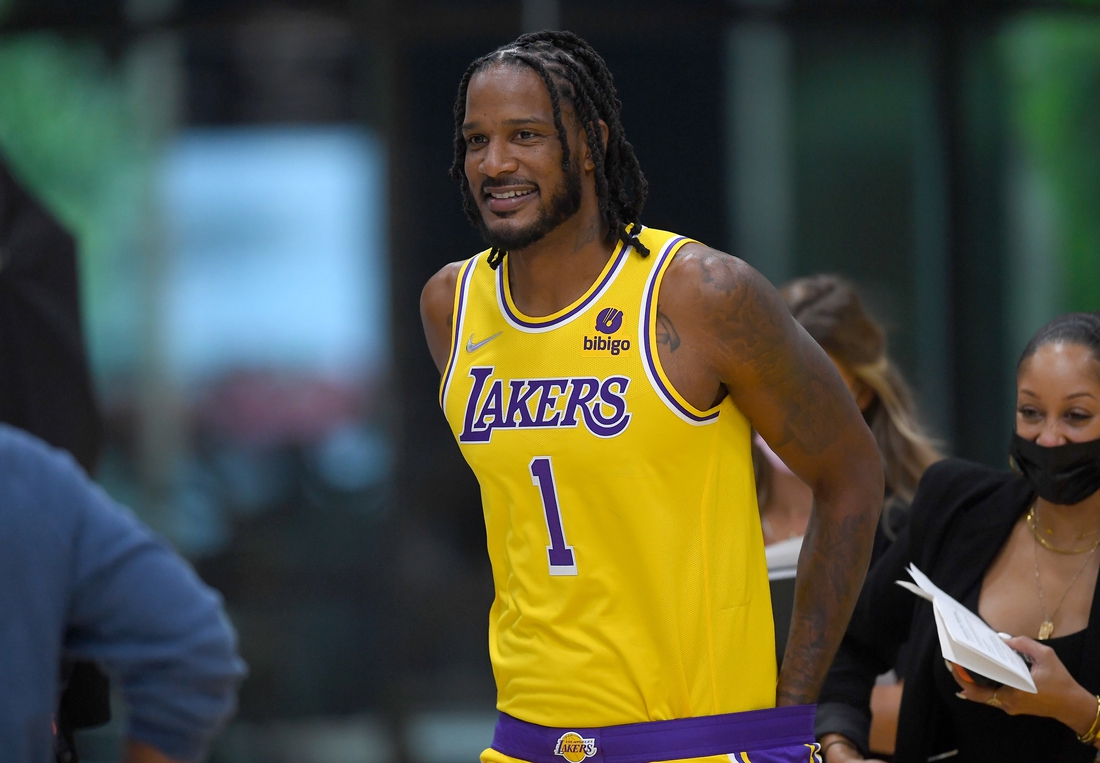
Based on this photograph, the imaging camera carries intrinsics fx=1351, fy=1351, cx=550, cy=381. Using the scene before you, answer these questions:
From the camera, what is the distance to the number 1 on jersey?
260 centimetres

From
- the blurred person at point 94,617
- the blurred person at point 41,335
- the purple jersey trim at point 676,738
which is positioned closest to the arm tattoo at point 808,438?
the purple jersey trim at point 676,738

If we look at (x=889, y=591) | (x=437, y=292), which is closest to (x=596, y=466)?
(x=437, y=292)

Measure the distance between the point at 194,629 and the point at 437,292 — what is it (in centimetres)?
140

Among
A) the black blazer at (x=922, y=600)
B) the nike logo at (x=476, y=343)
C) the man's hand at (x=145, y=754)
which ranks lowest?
Result: the black blazer at (x=922, y=600)

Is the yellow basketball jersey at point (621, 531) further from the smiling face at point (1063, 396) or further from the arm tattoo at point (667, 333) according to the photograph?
the smiling face at point (1063, 396)

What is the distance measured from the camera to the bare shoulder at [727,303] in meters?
2.61

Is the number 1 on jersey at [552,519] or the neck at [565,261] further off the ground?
the neck at [565,261]

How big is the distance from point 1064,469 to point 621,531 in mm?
1152

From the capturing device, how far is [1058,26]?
7395 mm

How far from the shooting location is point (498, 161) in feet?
8.80

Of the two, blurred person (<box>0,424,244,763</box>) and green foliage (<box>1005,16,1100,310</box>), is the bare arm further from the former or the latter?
green foliage (<box>1005,16,1100,310</box>)

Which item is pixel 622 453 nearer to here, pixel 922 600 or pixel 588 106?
pixel 588 106

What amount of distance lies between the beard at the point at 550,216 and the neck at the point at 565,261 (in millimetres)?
39

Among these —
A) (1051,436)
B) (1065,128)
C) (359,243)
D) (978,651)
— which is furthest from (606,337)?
(1065,128)
